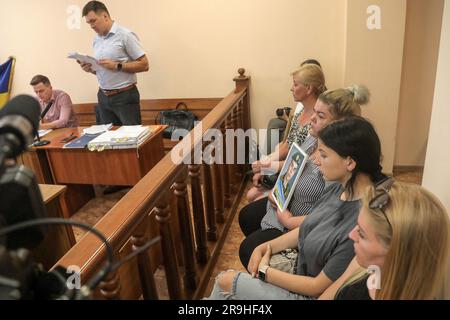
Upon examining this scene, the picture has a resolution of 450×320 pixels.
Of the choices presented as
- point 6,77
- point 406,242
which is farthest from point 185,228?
point 6,77

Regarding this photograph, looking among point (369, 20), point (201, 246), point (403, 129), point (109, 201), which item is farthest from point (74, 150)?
point (403, 129)

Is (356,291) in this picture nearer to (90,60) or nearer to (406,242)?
(406,242)

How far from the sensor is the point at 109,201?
3281 millimetres

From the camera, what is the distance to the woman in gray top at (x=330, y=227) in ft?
3.93

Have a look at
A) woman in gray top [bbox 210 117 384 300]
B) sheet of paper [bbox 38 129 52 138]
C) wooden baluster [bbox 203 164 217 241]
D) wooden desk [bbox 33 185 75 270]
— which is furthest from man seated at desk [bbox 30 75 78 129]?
woman in gray top [bbox 210 117 384 300]

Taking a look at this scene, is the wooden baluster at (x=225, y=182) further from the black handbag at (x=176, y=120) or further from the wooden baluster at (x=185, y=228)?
the black handbag at (x=176, y=120)

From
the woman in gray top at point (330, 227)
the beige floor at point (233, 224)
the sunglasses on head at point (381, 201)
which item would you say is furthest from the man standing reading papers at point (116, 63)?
the sunglasses on head at point (381, 201)

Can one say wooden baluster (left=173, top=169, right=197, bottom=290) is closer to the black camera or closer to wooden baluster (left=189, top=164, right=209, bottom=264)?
wooden baluster (left=189, top=164, right=209, bottom=264)

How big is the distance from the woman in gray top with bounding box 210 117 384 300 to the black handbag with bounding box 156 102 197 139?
7.50 ft

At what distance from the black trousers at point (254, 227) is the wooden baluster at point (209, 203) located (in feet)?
0.83

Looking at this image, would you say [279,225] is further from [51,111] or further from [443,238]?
[51,111]

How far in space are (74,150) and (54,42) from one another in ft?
5.87

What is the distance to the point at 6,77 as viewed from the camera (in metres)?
4.04

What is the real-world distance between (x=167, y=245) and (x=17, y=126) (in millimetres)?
1098
